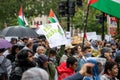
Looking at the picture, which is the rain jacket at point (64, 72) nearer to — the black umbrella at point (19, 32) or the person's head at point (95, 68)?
the person's head at point (95, 68)

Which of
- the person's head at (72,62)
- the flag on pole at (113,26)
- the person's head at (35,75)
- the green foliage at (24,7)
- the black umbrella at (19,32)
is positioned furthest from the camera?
the green foliage at (24,7)

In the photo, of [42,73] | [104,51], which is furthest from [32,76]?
[104,51]

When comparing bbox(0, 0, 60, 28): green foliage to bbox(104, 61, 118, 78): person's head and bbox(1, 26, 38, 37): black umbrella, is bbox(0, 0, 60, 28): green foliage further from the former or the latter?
bbox(104, 61, 118, 78): person's head

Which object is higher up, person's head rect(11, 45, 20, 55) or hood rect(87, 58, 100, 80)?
hood rect(87, 58, 100, 80)

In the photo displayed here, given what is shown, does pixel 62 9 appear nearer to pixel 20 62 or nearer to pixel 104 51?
pixel 104 51

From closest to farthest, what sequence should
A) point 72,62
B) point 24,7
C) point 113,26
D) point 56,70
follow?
point 72,62, point 56,70, point 113,26, point 24,7

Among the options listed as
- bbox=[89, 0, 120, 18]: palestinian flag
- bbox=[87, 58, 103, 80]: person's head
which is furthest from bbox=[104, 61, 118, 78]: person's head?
bbox=[89, 0, 120, 18]: palestinian flag

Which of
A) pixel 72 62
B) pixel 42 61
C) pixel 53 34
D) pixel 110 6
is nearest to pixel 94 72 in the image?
pixel 72 62

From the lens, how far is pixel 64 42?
12.3 meters

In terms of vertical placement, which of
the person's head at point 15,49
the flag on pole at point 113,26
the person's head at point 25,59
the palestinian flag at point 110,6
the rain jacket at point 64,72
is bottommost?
the flag on pole at point 113,26

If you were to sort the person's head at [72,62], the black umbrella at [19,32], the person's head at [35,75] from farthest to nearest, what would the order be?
the black umbrella at [19,32] → the person's head at [72,62] → the person's head at [35,75]

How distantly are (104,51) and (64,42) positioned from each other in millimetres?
2439

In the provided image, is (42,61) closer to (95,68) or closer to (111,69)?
(111,69)

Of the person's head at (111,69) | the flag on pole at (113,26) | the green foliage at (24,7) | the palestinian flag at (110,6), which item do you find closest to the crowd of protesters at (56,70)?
the person's head at (111,69)
